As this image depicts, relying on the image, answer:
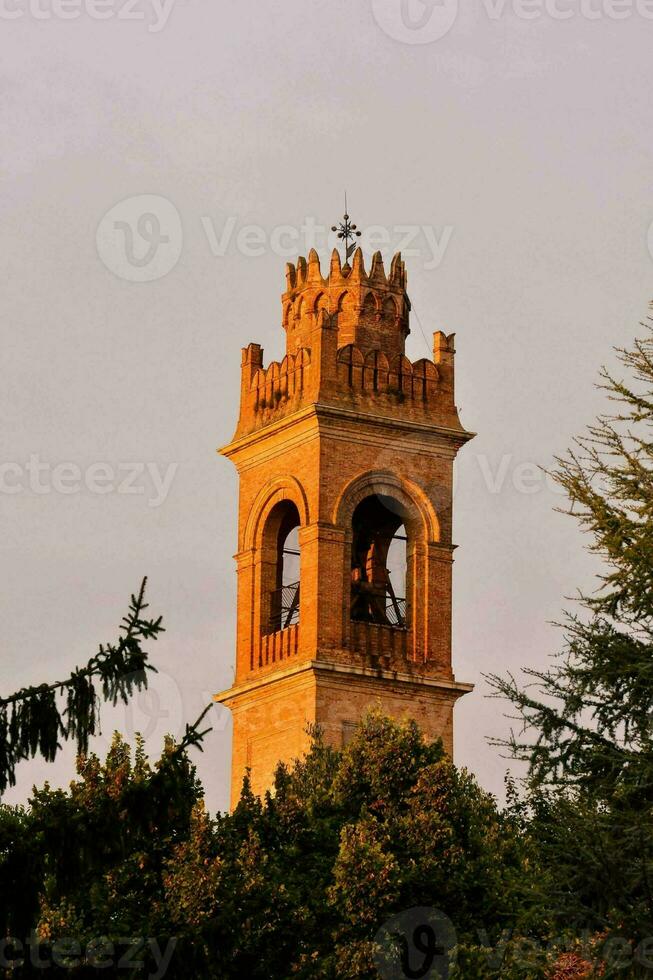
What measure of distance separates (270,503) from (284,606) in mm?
2224

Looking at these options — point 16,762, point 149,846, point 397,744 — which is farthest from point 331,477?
point 16,762

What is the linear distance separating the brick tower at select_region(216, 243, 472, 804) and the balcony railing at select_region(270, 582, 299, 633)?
38mm

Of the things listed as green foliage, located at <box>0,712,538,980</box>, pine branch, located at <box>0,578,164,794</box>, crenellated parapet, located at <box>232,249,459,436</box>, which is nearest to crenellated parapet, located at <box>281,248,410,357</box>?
crenellated parapet, located at <box>232,249,459,436</box>

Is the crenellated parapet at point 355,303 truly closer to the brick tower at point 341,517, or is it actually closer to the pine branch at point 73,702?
the brick tower at point 341,517

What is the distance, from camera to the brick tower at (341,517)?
50.5 metres

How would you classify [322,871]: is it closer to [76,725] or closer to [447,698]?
[447,698]

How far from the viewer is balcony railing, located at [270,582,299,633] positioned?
52.8 metres

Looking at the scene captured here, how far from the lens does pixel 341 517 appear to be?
51.4 m

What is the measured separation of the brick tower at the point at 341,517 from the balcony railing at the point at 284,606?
0.04 meters

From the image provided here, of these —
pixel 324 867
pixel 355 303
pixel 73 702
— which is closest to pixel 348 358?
pixel 355 303

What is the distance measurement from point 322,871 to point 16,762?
64.7 ft

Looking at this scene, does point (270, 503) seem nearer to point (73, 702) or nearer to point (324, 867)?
point (324, 867)

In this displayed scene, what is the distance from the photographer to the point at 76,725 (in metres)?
19.8

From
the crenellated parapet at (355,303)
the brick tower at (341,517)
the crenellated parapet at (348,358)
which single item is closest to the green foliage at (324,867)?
the brick tower at (341,517)
